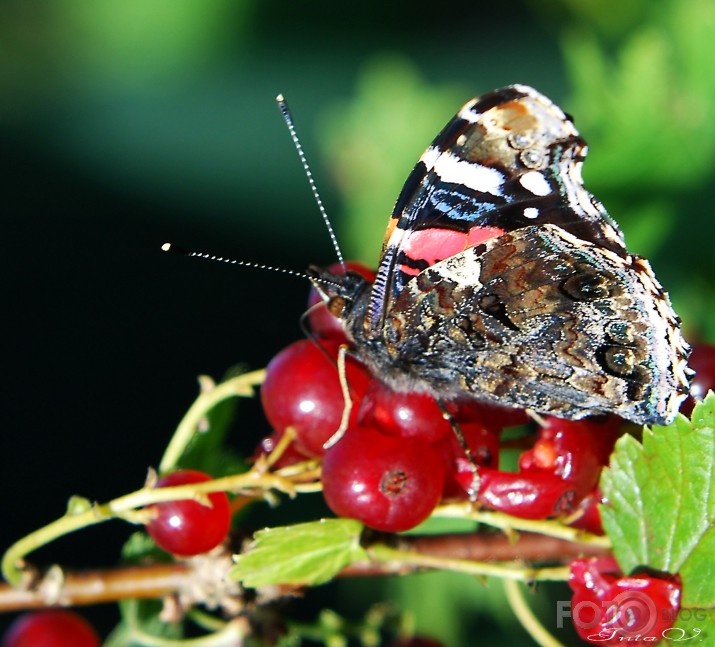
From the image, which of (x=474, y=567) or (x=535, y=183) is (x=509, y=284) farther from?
Answer: (x=474, y=567)

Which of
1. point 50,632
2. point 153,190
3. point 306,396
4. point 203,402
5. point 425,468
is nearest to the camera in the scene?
point 425,468

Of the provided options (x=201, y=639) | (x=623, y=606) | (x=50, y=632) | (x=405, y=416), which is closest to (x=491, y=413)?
(x=405, y=416)

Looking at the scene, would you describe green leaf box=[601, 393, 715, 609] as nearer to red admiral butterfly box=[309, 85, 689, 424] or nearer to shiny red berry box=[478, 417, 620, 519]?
shiny red berry box=[478, 417, 620, 519]

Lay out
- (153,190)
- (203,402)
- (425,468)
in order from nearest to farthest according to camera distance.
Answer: (425,468) → (203,402) → (153,190)

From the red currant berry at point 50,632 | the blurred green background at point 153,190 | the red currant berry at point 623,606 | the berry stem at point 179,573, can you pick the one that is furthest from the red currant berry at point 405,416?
the blurred green background at point 153,190

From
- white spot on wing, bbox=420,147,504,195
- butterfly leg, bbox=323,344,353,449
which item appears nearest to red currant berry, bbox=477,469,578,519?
butterfly leg, bbox=323,344,353,449

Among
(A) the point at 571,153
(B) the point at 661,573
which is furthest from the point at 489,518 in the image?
(A) the point at 571,153
